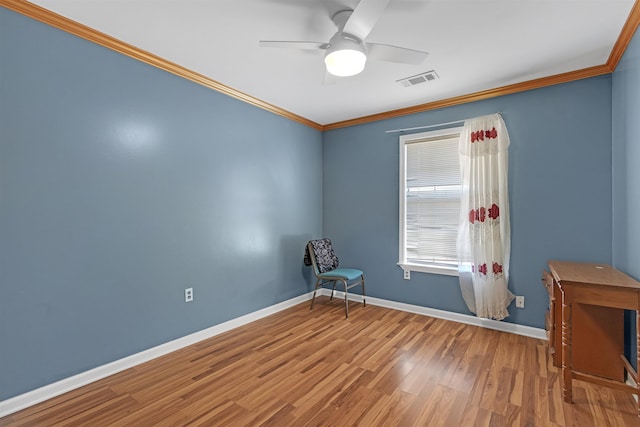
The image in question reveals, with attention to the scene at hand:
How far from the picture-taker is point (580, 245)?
8.73 ft

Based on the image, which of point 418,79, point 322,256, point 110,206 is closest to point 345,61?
point 418,79

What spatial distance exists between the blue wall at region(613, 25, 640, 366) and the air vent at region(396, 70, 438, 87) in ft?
4.36

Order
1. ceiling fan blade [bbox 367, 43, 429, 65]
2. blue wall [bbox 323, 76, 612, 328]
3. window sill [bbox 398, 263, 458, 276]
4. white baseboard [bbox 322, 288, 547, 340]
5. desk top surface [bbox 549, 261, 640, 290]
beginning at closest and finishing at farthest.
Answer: desk top surface [bbox 549, 261, 640, 290]
ceiling fan blade [bbox 367, 43, 429, 65]
blue wall [bbox 323, 76, 612, 328]
white baseboard [bbox 322, 288, 547, 340]
window sill [bbox 398, 263, 458, 276]

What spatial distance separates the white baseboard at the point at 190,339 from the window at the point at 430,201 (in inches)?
20.2

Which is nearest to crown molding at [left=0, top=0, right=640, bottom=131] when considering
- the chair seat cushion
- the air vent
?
the air vent

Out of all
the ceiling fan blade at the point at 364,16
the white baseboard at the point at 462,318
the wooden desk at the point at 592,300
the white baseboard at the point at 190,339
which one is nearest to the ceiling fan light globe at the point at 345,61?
the ceiling fan blade at the point at 364,16

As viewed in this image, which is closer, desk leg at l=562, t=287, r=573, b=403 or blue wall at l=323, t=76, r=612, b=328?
desk leg at l=562, t=287, r=573, b=403

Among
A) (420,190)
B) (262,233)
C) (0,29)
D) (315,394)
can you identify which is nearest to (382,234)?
(420,190)

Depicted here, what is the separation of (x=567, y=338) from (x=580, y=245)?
3.86 feet

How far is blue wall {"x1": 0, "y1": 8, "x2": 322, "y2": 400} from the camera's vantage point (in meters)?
1.82

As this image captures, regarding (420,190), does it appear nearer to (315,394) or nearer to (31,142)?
(315,394)

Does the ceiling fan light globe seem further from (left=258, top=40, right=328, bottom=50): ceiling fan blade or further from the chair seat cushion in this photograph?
the chair seat cushion

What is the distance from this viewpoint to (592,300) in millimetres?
1800

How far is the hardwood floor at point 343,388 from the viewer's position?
5.72ft
